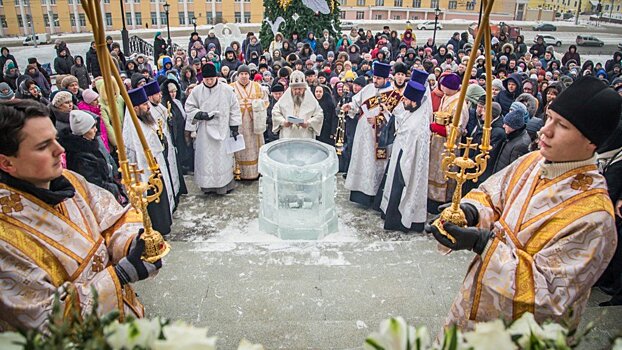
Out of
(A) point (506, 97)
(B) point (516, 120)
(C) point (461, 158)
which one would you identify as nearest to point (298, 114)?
(B) point (516, 120)

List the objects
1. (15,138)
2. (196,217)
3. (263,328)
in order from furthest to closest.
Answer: (196,217) < (263,328) < (15,138)

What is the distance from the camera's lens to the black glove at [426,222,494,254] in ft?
7.93

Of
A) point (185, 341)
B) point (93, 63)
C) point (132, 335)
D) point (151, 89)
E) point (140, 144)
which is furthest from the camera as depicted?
point (93, 63)

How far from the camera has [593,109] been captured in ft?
7.45

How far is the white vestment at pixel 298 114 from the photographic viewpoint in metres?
7.27

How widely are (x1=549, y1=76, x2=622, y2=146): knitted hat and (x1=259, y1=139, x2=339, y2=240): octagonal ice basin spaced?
144 inches

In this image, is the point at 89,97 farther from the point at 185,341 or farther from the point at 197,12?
the point at 197,12

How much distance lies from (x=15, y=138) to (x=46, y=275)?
2.19 feet

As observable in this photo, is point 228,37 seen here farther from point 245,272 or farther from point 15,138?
point 15,138

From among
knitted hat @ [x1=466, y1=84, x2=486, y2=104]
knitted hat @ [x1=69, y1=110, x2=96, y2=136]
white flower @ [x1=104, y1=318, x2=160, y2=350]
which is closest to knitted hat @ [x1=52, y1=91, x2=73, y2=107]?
knitted hat @ [x1=69, y1=110, x2=96, y2=136]

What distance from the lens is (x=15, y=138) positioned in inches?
86.0

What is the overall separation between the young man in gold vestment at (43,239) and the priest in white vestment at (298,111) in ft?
15.9

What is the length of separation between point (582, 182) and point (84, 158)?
185 inches

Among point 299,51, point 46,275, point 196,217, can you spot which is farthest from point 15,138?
point 299,51
